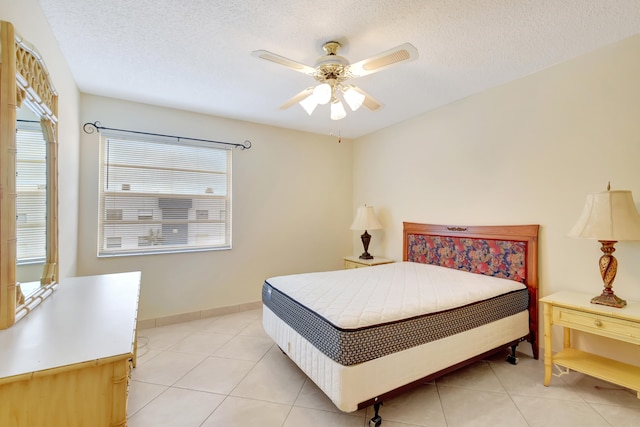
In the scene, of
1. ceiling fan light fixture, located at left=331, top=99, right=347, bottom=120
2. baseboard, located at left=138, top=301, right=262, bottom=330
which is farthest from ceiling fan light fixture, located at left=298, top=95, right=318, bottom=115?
baseboard, located at left=138, top=301, right=262, bottom=330

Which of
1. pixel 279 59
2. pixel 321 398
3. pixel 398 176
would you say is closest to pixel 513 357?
pixel 321 398

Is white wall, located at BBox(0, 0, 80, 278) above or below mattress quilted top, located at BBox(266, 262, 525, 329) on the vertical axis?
above

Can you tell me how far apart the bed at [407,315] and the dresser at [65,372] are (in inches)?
39.2

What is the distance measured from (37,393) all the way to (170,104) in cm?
302

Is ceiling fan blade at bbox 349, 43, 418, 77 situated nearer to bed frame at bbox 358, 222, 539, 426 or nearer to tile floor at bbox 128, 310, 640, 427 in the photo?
bed frame at bbox 358, 222, 539, 426

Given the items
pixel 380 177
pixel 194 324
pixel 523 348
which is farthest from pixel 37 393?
pixel 380 177

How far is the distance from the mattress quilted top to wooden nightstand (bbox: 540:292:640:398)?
0.36m

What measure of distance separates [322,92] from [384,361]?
1714 millimetres

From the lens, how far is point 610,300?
188 cm

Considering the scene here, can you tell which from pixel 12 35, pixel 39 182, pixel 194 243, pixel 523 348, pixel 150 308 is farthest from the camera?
pixel 194 243

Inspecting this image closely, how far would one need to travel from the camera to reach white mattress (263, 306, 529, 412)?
5.08ft

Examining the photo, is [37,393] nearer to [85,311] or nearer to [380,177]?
[85,311]

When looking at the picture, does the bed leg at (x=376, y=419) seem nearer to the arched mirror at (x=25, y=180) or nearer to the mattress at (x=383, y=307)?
the mattress at (x=383, y=307)

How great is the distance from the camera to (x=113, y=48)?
6.98ft
